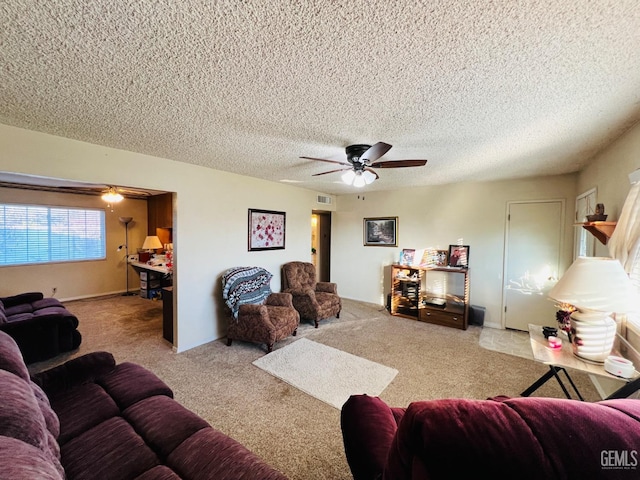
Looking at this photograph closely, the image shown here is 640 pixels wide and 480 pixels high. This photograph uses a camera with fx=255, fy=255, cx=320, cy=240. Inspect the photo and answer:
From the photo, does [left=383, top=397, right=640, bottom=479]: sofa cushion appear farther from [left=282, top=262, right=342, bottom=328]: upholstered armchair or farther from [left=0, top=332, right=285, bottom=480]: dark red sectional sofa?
[left=282, top=262, right=342, bottom=328]: upholstered armchair

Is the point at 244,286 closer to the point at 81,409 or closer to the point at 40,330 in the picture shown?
the point at 81,409

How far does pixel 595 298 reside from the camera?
1620 millimetres

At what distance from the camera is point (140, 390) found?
1.71 metres

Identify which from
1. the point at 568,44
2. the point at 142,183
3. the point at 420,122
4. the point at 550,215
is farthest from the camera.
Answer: the point at 550,215

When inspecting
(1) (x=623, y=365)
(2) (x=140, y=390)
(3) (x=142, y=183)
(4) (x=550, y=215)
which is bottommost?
(2) (x=140, y=390)

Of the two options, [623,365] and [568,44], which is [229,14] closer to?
[568,44]

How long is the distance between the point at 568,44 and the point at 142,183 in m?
3.63

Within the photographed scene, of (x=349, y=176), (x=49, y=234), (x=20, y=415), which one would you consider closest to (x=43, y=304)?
(x=49, y=234)

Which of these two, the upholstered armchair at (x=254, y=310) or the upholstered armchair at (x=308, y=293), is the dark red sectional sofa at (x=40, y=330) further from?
the upholstered armchair at (x=308, y=293)

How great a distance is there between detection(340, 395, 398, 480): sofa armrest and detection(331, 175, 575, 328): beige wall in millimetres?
3739

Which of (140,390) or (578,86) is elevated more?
(578,86)

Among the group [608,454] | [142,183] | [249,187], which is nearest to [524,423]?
[608,454]

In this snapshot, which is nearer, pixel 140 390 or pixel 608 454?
pixel 608 454

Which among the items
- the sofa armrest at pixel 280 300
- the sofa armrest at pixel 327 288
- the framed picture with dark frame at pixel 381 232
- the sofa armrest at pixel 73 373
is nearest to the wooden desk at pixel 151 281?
the sofa armrest at pixel 280 300
